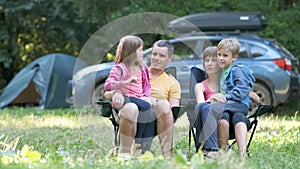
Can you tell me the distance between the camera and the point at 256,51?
10391mm

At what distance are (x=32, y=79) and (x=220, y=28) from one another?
4.29 m

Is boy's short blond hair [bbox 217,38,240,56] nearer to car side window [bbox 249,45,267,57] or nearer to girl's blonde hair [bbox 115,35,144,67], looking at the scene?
girl's blonde hair [bbox 115,35,144,67]

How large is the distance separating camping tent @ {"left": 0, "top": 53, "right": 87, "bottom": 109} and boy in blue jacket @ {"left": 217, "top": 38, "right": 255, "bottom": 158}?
8.33 metres

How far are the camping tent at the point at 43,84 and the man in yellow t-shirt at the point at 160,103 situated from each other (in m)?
8.17

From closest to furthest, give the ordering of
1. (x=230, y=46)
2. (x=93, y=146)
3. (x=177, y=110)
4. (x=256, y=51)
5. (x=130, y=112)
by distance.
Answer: (x=130, y=112) < (x=177, y=110) < (x=230, y=46) < (x=93, y=146) < (x=256, y=51)

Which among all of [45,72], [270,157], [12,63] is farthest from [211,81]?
[12,63]

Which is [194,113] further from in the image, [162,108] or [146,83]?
[146,83]

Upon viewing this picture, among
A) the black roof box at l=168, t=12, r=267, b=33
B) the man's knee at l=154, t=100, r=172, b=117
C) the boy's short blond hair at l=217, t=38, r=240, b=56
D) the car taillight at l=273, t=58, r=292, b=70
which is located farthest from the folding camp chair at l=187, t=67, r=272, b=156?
the black roof box at l=168, t=12, r=267, b=33

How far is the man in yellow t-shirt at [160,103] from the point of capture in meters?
4.71

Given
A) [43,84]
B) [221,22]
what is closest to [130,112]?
[221,22]

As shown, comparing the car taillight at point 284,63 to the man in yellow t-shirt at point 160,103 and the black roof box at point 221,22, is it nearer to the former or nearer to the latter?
the black roof box at point 221,22

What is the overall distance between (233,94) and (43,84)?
8781 millimetres

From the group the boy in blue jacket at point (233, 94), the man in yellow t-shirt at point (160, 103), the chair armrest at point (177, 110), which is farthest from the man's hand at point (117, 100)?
the boy in blue jacket at point (233, 94)

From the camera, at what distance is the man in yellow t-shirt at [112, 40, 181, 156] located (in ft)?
15.5
